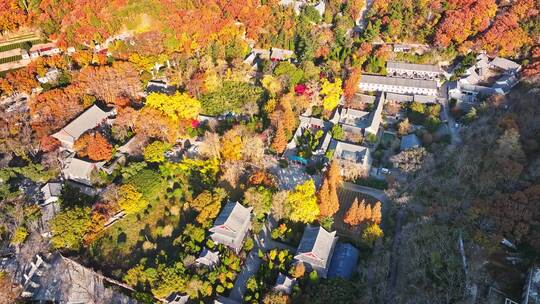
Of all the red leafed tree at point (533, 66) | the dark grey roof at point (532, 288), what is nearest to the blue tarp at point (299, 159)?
the dark grey roof at point (532, 288)

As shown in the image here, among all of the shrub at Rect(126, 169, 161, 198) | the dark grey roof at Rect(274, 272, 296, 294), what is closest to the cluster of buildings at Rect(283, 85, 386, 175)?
the shrub at Rect(126, 169, 161, 198)

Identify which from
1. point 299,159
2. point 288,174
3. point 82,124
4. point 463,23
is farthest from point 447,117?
point 82,124

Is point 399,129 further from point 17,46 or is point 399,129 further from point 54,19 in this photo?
point 17,46

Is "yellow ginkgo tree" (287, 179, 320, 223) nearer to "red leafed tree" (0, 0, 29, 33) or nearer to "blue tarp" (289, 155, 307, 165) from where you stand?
"blue tarp" (289, 155, 307, 165)

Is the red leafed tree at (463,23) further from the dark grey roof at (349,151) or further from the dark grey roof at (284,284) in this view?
the dark grey roof at (284,284)

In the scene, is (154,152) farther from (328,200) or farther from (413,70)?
(413,70)
